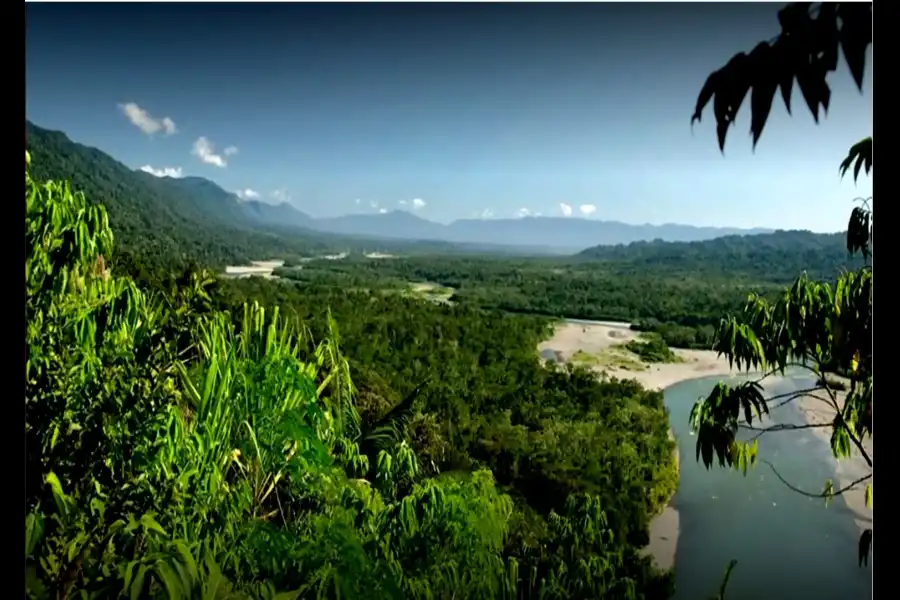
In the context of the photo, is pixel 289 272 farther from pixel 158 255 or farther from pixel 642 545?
pixel 642 545

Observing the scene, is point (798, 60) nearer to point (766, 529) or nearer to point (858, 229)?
point (858, 229)

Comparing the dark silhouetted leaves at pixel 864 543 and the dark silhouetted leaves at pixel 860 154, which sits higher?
the dark silhouetted leaves at pixel 860 154

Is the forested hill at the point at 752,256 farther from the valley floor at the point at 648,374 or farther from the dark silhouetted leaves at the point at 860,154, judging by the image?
the valley floor at the point at 648,374

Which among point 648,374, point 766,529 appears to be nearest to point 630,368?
point 648,374

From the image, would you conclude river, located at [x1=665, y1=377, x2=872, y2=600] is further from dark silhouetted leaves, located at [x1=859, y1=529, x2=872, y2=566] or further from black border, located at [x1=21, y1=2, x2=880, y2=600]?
black border, located at [x1=21, y1=2, x2=880, y2=600]

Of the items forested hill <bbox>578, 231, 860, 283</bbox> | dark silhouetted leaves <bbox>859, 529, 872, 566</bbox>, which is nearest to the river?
forested hill <bbox>578, 231, 860, 283</bbox>
